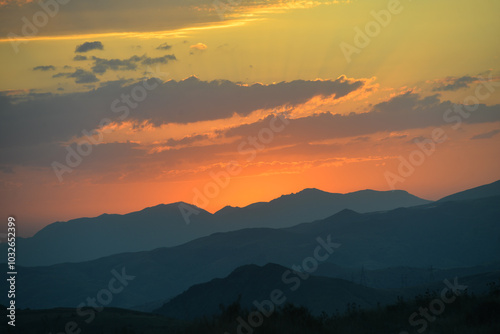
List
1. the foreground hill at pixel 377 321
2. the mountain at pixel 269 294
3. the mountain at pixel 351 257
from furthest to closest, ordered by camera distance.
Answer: the mountain at pixel 351 257, the mountain at pixel 269 294, the foreground hill at pixel 377 321

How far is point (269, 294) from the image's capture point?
79.8m

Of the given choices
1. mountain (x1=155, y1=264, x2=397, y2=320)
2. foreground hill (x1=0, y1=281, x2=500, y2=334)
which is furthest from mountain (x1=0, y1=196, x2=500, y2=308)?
foreground hill (x1=0, y1=281, x2=500, y2=334)

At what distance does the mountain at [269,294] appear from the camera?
69.5 metres

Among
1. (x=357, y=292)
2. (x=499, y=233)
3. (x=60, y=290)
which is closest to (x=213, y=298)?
(x=357, y=292)

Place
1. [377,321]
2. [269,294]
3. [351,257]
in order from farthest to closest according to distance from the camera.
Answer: [351,257]
[269,294]
[377,321]

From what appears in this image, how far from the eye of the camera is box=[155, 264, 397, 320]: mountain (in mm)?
69500

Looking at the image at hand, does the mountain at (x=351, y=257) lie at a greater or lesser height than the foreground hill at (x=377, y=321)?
greater

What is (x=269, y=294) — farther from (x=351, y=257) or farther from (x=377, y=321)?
(x=351, y=257)

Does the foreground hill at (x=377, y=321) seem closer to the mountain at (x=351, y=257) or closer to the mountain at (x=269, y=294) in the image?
the mountain at (x=269, y=294)

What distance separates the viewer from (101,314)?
3259 centimetres

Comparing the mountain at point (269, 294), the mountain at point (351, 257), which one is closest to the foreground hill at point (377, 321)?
the mountain at point (269, 294)

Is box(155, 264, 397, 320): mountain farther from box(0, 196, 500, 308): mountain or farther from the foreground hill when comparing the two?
box(0, 196, 500, 308): mountain

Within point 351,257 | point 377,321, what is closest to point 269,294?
point 377,321

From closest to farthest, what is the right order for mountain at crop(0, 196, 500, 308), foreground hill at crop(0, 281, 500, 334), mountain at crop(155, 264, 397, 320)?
foreground hill at crop(0, 281, 500, 334)
mountain at crop(155, 264, 397, 320)
mountain at crop(0, 196, 500, 308)
